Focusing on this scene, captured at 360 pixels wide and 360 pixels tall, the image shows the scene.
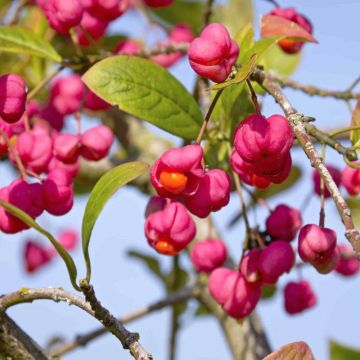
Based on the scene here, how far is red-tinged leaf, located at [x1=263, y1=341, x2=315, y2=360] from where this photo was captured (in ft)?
3.03

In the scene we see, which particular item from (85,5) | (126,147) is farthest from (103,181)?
(126,147)

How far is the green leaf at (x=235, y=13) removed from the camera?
211cm

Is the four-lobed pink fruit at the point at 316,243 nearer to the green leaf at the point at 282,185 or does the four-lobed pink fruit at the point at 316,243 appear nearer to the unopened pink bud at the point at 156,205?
the unopened pink bud at the point at 156,205

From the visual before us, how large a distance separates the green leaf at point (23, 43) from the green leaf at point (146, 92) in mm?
228

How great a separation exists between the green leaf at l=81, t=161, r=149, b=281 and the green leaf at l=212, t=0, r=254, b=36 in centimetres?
112

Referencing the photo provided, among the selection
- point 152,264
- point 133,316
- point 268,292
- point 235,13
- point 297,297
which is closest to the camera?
point 297,297

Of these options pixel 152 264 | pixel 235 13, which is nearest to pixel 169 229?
pixel 235 13

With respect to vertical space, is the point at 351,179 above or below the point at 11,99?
below

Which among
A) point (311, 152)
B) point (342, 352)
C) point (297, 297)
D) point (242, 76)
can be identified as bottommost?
point (342, 352)

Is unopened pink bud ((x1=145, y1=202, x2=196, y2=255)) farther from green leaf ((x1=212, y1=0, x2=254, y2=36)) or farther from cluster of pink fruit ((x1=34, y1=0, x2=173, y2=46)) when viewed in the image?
green leaf ((x1=212, y1=0, x2=254, y2=36))

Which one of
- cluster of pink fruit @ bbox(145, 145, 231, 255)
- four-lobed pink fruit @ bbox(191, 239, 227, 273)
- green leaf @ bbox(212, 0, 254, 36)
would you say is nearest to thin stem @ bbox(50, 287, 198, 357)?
four-lobed pink fruit @ bbox(191, 239, 227, 273)

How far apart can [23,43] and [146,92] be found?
10.6 inches

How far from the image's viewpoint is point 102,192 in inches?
40.9

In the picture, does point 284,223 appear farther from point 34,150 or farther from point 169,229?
point 34,150
